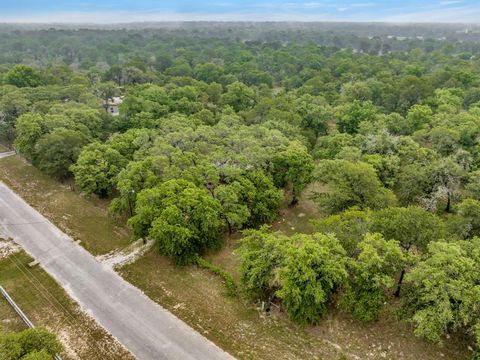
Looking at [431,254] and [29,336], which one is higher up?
[431,254]

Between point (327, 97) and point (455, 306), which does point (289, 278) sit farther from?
point (327, 97)

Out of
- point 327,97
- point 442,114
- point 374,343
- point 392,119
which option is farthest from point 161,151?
point 327,97

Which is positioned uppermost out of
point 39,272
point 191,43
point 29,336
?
point 191,43

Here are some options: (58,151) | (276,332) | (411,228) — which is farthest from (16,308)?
(411,228)

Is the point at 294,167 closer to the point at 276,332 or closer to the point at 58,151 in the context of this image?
the point at 276,332

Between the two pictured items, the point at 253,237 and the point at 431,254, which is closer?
the point at 431,254

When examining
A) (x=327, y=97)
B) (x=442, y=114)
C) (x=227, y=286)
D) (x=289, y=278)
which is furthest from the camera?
(x=327, y=97)

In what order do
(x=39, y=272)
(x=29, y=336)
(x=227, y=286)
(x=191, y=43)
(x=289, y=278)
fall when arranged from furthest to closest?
(x=191, y=43), (x=39, y=272), (x=227, y=286), (x=289, y=278), (x=29, y=336)
